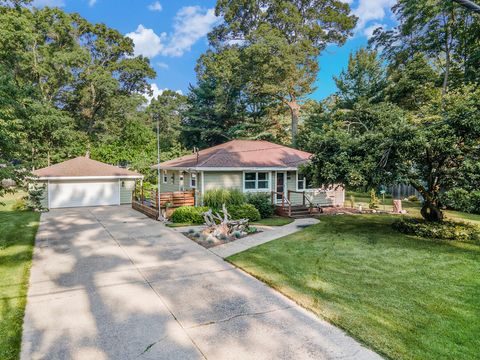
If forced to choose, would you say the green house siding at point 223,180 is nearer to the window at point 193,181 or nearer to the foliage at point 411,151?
the window at point 193,181

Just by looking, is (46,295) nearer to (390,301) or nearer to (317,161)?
(390,301)

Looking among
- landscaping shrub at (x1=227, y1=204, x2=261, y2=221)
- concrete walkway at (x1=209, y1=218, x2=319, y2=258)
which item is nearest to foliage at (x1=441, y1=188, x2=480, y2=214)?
concrete walkway at (x1=209, y1=218, x2=319, y2=258)

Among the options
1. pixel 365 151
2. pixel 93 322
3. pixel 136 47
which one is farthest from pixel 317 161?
pixel 136 47

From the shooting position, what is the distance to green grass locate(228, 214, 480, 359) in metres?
4.32

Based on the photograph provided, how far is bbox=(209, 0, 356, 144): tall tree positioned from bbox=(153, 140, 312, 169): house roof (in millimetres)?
8406

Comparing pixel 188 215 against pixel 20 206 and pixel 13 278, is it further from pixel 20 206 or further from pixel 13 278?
pixel 20 206

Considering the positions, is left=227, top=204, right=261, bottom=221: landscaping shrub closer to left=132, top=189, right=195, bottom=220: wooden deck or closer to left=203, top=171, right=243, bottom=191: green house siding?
left=203, top=171, right=243, bottom=191: green house siding

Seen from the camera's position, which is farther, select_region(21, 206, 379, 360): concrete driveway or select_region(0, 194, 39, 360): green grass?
select_region(0, 194, 39, 360): green grass

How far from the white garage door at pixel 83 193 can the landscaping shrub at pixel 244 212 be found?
10.7 meters

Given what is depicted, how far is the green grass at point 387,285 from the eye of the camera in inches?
170

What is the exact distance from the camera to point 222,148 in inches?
758

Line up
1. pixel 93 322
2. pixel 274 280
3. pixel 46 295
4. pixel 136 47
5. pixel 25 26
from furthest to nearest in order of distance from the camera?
pixel 136 47 → pixel 25 26 → pixel 274 280 → pixel 46 295 → pixel 93 322

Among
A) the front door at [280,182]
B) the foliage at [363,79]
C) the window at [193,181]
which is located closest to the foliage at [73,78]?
the window at [193,181]

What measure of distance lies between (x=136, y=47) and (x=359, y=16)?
25.6 metres
